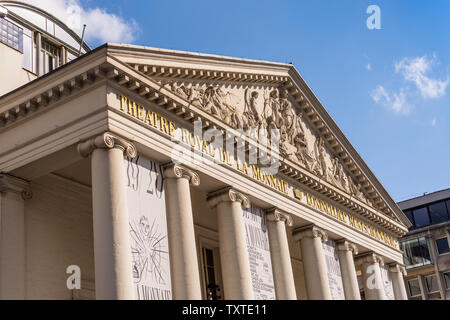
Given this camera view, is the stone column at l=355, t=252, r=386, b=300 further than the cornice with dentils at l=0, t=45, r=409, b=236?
Yes

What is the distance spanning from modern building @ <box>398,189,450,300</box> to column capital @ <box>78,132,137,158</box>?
35.3 m

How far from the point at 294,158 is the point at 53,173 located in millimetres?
9866

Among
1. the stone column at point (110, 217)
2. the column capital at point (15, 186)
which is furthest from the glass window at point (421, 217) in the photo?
the stone column at point (110, 217)

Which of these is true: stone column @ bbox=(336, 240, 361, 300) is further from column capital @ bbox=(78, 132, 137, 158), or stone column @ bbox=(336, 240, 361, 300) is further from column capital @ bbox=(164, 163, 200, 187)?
column capital @ bbox=(78, 132, 137, 158)

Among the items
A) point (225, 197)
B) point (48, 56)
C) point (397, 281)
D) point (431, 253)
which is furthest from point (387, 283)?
point (48, 56)

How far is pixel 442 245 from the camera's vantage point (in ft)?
164

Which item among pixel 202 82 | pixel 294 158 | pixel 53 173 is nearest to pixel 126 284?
pixel 53 173

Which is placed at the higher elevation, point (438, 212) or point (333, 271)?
point (438, 212)

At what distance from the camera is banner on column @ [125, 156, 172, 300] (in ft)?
59.4

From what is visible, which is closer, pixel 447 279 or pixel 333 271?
pixel 333 271

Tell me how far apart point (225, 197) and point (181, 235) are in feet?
10.6

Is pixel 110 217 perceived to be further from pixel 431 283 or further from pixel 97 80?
pixel 431 283

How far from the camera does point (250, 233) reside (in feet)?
76.5

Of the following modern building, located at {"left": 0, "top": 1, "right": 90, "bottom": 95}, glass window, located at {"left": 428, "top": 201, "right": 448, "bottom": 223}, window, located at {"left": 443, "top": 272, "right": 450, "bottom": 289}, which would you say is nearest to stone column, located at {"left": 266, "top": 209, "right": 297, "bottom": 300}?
modern building, located at {"left": 0, "top": 1, "right": 90, "bottom": 95}
